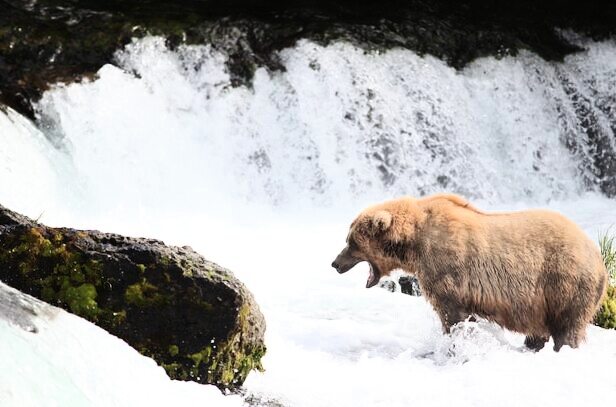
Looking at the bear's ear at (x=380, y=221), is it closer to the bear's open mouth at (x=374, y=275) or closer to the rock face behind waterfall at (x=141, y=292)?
the bear's open mouth at (x=374, y=275)

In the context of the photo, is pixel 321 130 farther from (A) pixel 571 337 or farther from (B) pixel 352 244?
(A) pixel 571 337

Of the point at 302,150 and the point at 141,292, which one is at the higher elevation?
the point at 141,292

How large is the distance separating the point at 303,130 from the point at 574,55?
5.51 metres


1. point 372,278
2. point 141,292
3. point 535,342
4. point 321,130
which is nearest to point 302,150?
point 321,130

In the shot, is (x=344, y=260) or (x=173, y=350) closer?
(x=173, y=350)

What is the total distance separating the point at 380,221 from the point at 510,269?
0.92 m

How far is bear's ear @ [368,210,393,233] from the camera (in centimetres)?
696

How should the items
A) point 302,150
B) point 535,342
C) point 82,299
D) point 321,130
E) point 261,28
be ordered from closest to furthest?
point 82,299
point 535,342
point 302,150
point 321,130
point 261,28

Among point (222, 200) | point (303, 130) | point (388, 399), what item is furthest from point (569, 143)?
point (388, 399)

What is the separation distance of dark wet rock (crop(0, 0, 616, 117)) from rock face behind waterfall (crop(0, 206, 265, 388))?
778 centimetres

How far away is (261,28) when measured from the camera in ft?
50.6

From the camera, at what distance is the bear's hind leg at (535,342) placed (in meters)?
7.11

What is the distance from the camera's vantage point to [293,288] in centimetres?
1011

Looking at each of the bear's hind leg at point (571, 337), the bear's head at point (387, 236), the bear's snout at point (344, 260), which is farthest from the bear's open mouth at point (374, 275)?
the bear's hind leg at point (571, 337)
